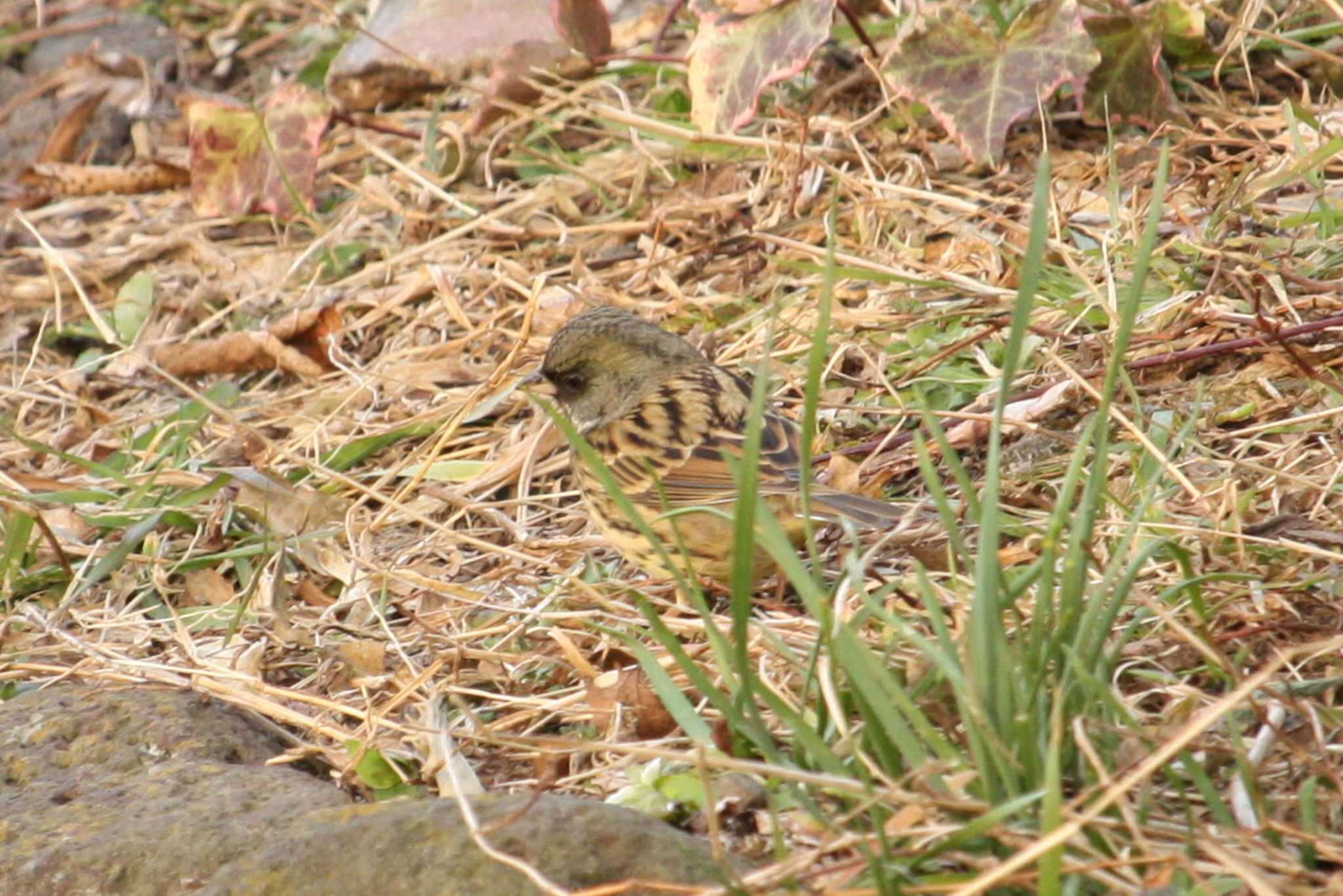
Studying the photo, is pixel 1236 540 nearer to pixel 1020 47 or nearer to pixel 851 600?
pixel 851 600

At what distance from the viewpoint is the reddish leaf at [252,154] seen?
6156mm

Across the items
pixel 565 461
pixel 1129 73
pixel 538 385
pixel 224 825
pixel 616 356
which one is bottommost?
pixel 565 461

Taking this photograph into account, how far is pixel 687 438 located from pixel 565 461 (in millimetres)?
483

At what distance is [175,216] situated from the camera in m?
6.69

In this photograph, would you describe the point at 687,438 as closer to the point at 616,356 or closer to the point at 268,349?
the point at 616,356

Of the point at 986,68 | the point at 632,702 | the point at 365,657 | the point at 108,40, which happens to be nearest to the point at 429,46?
the point at 108,40

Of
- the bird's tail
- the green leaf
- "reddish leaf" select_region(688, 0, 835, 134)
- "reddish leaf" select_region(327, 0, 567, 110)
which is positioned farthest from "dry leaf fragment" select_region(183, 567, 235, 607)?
"reddish leaf" select_region(327, 0, 567, 110)

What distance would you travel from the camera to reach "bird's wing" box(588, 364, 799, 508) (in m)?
4.18

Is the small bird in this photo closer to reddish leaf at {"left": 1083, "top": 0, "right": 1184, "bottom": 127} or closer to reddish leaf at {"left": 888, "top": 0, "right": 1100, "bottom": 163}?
reddish leaf at {"left": 888, "top": 0, "right": 1100, "bottom": 163}

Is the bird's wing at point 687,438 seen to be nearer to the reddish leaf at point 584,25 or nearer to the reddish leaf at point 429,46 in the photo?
the reddish leaf at point 584,25

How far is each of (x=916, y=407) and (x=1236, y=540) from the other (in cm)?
116

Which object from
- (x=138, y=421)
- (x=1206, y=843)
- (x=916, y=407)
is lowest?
(x=138, y=421)

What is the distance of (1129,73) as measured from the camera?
5.12 m

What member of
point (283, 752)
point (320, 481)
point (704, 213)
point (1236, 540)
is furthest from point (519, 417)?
point (1236, 540)
